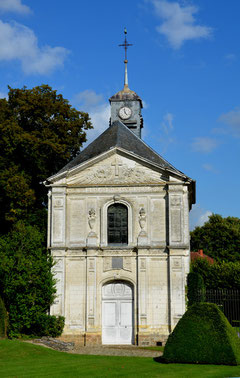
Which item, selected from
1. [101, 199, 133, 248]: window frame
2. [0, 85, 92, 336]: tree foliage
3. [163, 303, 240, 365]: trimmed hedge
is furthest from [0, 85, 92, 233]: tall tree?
[163, 303, 240, 365]: trimmed hedge

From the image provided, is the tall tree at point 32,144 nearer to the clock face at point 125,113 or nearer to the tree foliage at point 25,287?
the clock face at point 125,113

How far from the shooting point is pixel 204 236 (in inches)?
1948

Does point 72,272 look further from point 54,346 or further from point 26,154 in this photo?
point 26,154

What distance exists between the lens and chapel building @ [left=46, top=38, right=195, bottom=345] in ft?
74.2

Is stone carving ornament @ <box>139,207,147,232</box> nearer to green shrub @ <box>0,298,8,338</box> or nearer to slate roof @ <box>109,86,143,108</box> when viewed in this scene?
green shrub @ <box>0,298,8,338</box>

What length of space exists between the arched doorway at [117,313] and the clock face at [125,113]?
1079 centimetres

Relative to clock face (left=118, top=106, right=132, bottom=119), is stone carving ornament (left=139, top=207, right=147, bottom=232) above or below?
below

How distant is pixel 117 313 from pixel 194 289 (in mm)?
3654

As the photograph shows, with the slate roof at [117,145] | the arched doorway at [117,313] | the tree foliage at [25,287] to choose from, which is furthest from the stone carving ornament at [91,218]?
the arched doorway at [117,313]

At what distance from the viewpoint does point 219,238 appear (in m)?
48.9

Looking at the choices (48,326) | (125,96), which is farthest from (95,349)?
(125,96)

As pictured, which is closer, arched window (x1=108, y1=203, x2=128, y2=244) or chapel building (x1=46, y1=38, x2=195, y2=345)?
chapel building (x1=46, y1=38, x2=195, y2=345)

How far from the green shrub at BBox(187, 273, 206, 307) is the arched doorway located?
2.67 m

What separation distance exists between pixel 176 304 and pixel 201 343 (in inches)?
276
